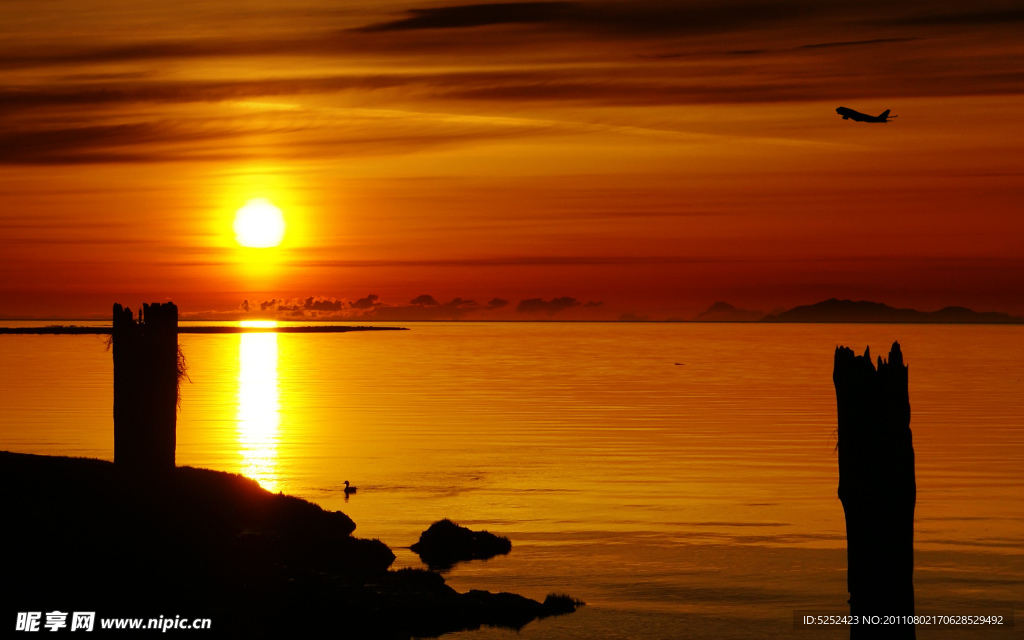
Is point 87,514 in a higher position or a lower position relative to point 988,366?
lower

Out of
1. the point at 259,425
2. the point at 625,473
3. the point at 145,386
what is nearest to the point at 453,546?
the point at 145,386

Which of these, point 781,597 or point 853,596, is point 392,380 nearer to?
point 781,597

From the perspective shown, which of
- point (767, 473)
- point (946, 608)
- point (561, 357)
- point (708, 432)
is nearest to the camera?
point (946, 608)

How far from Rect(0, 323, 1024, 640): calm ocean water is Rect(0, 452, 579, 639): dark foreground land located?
1681mm

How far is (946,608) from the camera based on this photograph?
29438mm

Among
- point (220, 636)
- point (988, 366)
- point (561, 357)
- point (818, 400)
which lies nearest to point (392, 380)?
point (818, 400)

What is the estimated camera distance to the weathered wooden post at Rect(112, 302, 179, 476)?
28984mm

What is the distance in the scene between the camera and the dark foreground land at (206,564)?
876 inches

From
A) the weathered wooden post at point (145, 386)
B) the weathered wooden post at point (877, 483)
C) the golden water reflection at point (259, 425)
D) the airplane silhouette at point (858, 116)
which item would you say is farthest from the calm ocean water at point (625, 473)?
the airplane silhouette at point (858, 116)

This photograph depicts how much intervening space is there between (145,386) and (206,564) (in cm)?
603

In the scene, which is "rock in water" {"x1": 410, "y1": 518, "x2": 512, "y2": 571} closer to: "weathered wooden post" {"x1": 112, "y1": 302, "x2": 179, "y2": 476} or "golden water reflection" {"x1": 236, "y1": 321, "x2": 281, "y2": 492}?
"weathered wooden post" {"x1": 112, "y1": 302, "x2": 179, "y2": 476}

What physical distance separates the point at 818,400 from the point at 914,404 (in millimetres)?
7160

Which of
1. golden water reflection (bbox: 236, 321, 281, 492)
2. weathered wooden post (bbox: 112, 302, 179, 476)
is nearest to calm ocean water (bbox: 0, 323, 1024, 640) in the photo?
golden water reflection (bbox: 236, 321, 281, 492)

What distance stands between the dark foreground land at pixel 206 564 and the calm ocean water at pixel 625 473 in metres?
1.68
